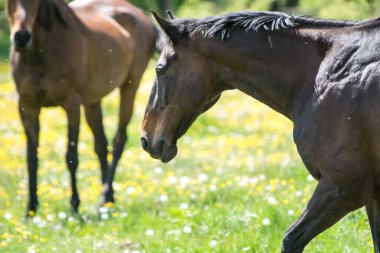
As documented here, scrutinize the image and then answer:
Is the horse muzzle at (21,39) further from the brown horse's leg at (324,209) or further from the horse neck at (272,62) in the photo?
the brown horse's leg at (324,209)

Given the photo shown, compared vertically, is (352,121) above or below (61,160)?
above

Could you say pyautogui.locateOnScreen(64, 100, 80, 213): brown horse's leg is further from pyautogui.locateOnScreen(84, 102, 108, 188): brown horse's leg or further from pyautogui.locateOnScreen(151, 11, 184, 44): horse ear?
pyautogui.locateOnScreen(151, 11, 184, 44): horse ear

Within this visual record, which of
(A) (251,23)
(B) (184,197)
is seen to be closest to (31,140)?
(B) (184,197)

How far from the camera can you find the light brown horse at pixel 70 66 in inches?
287

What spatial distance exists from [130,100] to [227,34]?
4.53m

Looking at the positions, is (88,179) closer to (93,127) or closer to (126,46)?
(93,127)

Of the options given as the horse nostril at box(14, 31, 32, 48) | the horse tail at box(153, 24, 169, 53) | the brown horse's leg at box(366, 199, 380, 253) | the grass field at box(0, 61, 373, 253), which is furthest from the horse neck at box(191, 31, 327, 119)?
the horse tail at box(153, 24, 169, 53)

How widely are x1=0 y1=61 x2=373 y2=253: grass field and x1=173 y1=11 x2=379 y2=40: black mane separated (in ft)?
5.28

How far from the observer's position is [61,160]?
1005cm

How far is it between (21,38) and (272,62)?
132 inches

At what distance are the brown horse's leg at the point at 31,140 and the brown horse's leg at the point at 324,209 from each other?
12.7ft

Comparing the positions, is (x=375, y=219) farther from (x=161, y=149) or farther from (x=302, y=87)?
(x=161, y=149)

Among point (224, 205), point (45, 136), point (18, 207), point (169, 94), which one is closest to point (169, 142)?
point (169, 94)

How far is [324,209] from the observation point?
409cm
